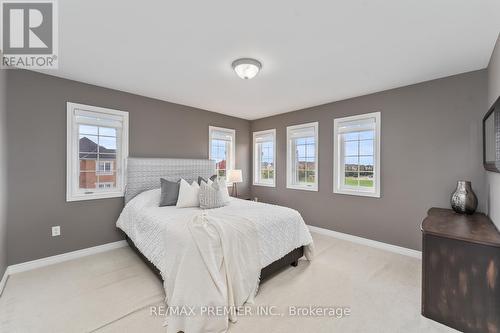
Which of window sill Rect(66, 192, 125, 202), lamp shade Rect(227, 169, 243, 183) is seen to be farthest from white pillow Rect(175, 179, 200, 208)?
lamp shade Rect(227, 169, 243, 183)

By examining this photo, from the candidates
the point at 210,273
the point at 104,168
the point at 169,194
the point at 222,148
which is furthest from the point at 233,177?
the point at 210,273

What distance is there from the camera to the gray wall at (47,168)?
2686mm

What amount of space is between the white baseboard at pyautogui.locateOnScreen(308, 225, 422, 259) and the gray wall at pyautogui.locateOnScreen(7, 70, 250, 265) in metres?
3.56

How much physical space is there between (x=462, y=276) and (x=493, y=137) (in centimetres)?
127

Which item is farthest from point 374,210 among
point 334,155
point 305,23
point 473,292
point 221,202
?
point 305,23

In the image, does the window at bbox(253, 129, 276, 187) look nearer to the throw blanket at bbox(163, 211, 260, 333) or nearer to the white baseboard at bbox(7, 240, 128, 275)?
the throw blanket at bbox(163, 211, 260, 333)

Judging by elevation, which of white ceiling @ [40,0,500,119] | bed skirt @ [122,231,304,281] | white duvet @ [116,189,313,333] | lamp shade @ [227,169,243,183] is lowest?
bed skirt @ [122,231,304,281]

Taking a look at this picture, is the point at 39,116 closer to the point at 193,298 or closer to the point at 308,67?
the point at 193,298

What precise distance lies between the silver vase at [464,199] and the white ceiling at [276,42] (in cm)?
143

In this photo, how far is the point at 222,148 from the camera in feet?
16.7

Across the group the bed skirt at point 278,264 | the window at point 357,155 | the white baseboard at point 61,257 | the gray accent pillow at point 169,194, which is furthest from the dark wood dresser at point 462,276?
the white baseboard at point 61,257

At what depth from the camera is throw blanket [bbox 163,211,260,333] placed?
5.67 ft

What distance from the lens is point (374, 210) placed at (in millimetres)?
3572

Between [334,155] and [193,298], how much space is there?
3.28 m
